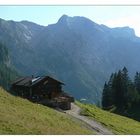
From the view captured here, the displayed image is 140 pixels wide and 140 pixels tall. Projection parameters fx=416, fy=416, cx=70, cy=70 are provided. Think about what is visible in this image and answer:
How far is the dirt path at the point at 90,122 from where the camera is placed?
49.8 m

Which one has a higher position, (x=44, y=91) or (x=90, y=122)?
(x=44, y=91)

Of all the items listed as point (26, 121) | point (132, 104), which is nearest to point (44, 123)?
point (26, 121)

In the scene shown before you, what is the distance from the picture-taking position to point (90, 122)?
56562 mm

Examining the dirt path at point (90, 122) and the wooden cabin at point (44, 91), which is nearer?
the dirt path at point (90, 122)

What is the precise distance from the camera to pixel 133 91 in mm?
128500

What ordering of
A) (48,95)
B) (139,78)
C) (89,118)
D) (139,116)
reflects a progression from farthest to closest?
1. (139,78)
2. (139,116)
3. (48,95)
4. (89,118)

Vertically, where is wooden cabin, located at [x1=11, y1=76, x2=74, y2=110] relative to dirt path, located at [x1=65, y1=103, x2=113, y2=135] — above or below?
above

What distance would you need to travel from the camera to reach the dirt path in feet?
A: 164

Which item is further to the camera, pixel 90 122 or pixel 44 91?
pixel 44 91

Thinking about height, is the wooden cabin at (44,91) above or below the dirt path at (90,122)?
above

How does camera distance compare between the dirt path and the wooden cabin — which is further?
the wooden cabin

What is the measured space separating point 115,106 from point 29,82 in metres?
54.6

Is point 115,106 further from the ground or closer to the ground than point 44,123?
closer to the ground
